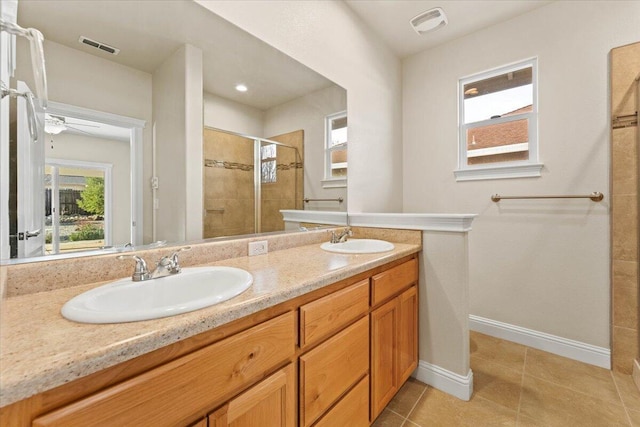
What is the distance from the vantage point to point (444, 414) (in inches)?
59.8

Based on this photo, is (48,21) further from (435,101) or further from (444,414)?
(435,101)

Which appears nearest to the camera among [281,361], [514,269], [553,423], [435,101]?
[281,361]

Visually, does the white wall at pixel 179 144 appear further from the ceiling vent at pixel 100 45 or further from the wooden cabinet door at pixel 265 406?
the wooden cabinet door at pixel 265 406

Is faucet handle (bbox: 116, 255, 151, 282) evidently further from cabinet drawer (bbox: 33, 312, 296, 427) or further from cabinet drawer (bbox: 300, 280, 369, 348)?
cabinet drawer (bbox: 300, 280, 369, 348)

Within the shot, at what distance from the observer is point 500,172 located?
2344mm

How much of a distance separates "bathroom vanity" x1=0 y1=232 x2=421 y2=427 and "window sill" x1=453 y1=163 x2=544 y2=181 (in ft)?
4.61

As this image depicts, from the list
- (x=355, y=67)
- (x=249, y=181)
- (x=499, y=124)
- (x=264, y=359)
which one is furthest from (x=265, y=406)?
(x=499, y=124)

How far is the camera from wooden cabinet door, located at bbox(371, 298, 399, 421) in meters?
1.33

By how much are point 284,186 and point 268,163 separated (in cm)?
19

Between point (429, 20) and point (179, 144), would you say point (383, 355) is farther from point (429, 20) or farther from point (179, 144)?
point (429, 20)

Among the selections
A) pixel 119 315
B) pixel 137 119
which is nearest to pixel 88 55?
pixel 137 119

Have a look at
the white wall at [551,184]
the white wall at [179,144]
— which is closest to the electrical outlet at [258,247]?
the white wall at [179,144]

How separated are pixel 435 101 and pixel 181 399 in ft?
9.73

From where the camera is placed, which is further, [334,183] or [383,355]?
[334,183]
